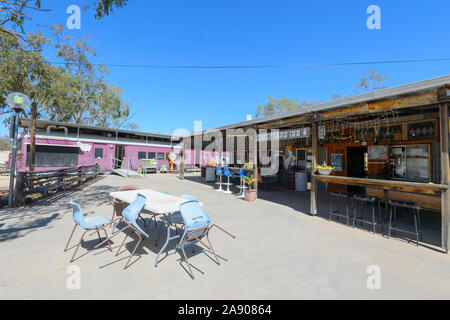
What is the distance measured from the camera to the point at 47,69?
770cm

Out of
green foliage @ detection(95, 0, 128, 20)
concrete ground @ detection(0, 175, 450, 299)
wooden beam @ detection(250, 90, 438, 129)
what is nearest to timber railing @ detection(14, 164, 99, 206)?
concrete ground @ detection(0, 175, 450, 299)

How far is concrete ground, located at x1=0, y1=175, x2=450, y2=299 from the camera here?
2.19 meters

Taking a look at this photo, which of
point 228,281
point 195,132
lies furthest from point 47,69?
point 228,281

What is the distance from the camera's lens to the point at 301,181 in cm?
981

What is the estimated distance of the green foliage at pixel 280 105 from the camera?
A: 120 ft

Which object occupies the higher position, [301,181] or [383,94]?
[383,94]

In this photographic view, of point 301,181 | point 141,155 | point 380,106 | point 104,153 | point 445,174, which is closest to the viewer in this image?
point 445,174

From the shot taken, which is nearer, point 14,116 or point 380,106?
point 380,106

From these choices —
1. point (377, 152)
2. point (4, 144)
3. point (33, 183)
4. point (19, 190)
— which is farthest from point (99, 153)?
point (4, 144)

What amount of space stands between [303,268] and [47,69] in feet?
33.1

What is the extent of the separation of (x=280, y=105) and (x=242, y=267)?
37.9m

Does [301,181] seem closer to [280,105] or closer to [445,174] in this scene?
[445,174]

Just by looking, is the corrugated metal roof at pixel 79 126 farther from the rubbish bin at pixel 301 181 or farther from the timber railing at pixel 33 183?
the rubbish bin at pixel 301 181

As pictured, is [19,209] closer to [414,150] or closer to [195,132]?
[195,132]
